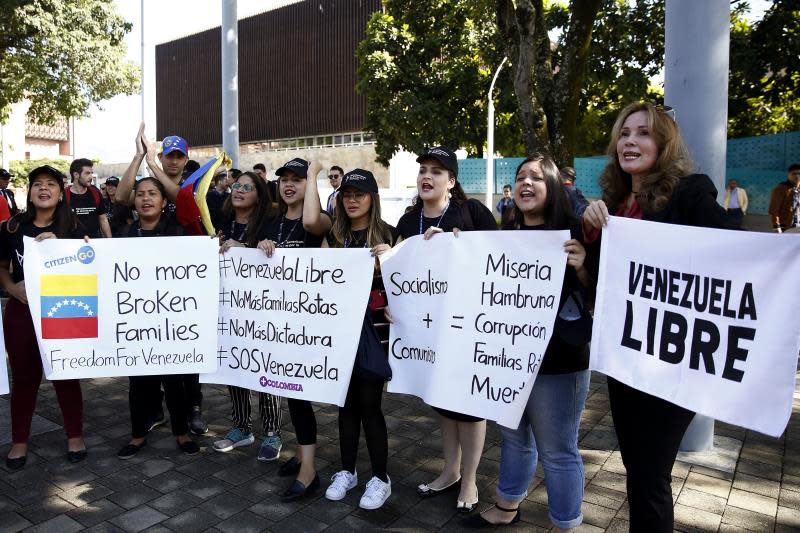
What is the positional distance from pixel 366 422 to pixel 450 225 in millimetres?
1243

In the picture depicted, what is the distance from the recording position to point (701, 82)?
4.39m

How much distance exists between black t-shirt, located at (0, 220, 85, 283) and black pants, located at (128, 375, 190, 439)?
1049 mm

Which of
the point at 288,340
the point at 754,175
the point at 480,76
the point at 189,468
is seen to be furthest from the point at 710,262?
the point at 480,76

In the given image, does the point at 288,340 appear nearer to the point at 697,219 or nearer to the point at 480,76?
the point at 697,219

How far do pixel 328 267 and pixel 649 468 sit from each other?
212 cm

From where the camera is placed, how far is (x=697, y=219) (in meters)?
2.61

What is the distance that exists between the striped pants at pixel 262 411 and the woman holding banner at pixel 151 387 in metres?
0.35

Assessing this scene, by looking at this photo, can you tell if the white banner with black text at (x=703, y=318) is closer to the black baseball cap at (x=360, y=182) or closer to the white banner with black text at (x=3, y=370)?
the black baseball cap at (x=360, y=182)

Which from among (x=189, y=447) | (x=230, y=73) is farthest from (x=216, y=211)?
(x=230, y=73)

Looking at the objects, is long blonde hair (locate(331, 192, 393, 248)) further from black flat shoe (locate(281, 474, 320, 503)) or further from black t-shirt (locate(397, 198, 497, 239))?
black flat shoe (locate(281, 474, 320, 503))

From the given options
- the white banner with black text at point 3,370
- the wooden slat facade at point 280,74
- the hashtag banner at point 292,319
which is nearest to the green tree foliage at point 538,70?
the hashtag banner at point 292,319

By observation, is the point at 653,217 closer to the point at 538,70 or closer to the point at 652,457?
the point at 652,457

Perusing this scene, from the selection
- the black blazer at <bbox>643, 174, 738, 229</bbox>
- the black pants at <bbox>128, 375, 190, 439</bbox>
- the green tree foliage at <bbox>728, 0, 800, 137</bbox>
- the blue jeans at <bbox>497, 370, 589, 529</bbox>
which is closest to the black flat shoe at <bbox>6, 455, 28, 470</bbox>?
the black pants at <bbox>128, 375, 190, 439</bbox>

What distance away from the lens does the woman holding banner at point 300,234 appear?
398 cm
